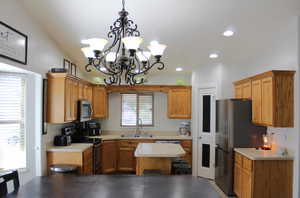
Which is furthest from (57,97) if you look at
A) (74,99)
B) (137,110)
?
(137,110)

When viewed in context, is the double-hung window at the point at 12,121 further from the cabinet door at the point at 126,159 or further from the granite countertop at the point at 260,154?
the granite countertop at the point at 260,154

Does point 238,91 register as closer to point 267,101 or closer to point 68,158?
point 267,101

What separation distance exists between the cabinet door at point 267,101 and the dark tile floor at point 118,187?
1.76 meters

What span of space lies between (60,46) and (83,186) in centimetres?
330

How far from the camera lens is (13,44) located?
10.3 feet

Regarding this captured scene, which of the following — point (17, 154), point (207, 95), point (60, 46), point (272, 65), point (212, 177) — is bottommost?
point (212, 177)

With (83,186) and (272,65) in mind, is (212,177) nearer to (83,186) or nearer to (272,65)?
(272,65)

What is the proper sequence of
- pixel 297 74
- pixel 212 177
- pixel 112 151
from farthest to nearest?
pixel 112 151 → pixel 212 177 → pixel 297 74

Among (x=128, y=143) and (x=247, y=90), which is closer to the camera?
(x=247, y=90)

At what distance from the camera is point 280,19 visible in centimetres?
353

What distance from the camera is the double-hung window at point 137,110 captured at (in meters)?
6.77

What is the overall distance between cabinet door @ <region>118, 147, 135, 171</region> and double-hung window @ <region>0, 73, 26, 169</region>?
2.55 meters

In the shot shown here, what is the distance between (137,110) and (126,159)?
1385 mm

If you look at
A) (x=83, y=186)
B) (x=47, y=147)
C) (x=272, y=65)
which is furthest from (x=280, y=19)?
(x=47, y=147)
